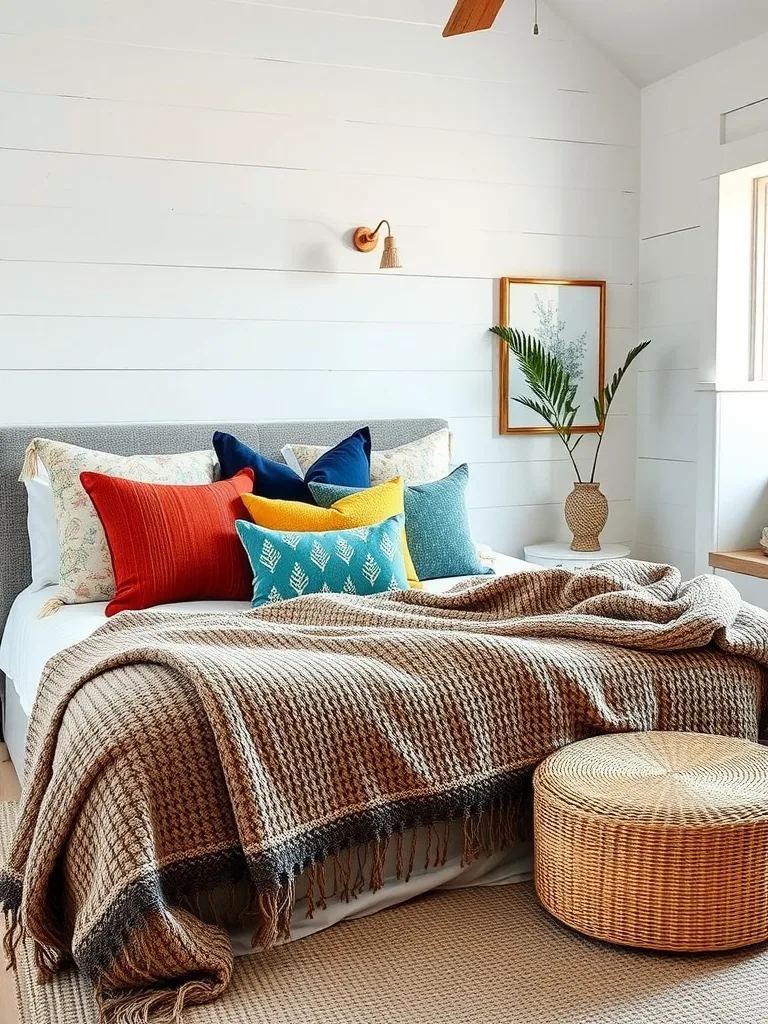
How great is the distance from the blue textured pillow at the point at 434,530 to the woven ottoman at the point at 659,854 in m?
1.51

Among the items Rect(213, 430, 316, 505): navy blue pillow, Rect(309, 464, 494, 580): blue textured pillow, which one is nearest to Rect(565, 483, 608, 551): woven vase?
Rect(309, 464, 494, 580): blue textured pillow

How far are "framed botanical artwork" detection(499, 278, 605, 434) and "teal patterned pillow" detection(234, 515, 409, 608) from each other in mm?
1524

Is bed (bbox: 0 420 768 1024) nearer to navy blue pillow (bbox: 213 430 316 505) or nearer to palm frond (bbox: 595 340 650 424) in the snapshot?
navy blue pillow (bbox: 213 430 316 505)

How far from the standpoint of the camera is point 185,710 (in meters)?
1.91

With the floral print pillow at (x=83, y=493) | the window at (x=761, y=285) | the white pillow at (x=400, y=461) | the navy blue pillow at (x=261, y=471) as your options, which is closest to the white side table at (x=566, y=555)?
the white pillow at (x=400, y=461)

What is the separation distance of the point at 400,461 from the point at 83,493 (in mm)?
1074

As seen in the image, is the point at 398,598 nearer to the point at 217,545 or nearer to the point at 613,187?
the point at 217,545

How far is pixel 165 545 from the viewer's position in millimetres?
3100

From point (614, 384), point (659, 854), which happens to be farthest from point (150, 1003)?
point (614, 384)

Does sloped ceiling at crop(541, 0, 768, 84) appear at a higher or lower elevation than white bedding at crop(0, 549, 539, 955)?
higher

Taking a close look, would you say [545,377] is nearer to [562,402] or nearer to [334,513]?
[562,402]

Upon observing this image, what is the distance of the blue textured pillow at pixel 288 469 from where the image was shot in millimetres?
3471

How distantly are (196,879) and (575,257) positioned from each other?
132 inches

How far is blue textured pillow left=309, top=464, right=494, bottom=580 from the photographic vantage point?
3432mm
